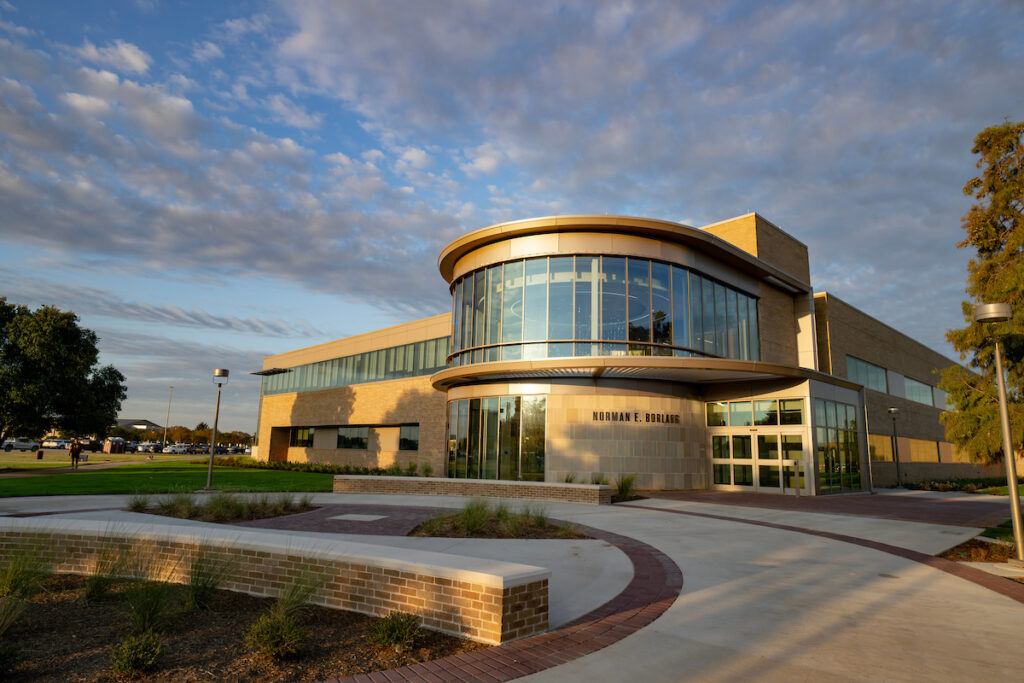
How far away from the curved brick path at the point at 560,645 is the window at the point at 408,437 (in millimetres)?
31653

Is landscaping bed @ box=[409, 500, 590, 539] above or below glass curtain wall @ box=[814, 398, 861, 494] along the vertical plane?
below

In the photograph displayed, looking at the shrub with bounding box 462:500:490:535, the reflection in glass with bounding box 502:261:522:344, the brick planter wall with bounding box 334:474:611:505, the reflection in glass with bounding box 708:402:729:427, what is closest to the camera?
the shrub with bounding box 462:500:490:535

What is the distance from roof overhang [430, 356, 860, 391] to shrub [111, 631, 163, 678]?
61.7 feet

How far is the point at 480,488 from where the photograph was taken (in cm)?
2120

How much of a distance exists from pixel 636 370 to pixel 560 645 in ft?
61.3

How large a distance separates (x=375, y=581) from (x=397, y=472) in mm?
23961

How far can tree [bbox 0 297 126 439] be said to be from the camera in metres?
36.4

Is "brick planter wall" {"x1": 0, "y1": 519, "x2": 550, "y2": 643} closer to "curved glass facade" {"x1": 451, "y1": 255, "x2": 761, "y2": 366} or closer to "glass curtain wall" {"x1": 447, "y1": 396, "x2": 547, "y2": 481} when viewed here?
"glass curtain wall" {"x1": 447, "y1": 396, "x2": 547, "y2": 481}

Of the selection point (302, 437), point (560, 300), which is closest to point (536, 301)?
point (560, 300)

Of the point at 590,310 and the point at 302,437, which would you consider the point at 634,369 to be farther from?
the point at 302,437

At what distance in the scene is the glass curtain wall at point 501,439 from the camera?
2506cm

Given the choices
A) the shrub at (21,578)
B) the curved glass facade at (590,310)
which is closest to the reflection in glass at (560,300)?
the curved glass facade at (590,310)

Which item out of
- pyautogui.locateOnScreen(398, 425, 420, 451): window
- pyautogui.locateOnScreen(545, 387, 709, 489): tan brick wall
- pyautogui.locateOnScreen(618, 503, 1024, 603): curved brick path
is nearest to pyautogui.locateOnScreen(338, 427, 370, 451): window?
pyautogui.locateOnScreen(398, 425, 420, 451): window

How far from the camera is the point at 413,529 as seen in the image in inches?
511
